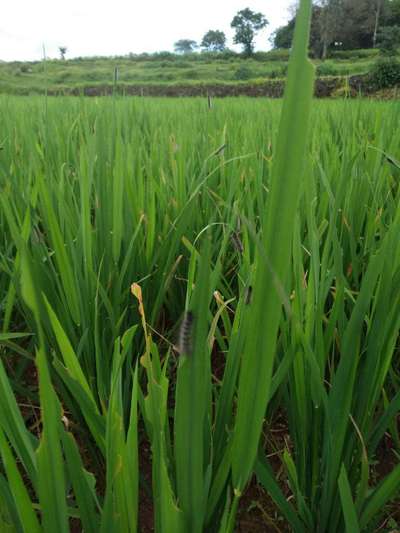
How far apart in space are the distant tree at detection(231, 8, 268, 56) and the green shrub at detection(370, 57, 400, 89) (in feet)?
64.8

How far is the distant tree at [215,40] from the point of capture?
39.3 m

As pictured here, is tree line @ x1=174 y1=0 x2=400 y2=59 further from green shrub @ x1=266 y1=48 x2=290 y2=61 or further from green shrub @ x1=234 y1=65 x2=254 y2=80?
green shrub @ x1=234 y1=65 x2=254 y2=80

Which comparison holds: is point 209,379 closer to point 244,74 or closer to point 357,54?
point 244,74

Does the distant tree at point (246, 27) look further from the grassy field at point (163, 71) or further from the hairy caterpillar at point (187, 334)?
the hairy caterpillar at point (187, 334)

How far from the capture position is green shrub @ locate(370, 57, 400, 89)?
1208 centimetres

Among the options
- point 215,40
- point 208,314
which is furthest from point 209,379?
point 215,40

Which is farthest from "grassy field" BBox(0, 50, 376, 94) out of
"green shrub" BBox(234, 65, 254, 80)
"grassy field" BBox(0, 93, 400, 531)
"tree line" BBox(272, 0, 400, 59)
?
"grassy field" BBox(0, 93, 400, 531)

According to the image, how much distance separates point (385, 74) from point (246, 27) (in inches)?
920

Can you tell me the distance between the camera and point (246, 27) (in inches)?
1264

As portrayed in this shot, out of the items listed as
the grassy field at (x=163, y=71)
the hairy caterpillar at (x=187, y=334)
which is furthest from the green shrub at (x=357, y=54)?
the hairy caterpillar at (x=187, y=334)

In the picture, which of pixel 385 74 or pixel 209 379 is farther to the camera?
pixel 385 74

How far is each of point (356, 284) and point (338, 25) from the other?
28.5m

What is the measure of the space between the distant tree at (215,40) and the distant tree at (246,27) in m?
6.76

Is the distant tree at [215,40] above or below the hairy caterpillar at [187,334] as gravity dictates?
above
